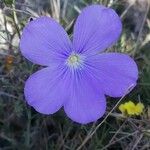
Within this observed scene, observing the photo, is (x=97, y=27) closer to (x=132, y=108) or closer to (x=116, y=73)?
(x=116, y=73)

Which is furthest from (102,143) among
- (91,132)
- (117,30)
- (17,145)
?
(117,30)

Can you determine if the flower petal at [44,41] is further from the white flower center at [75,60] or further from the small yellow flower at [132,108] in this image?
the small yellow flower at [132,108]

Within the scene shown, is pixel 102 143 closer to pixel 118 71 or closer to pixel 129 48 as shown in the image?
pixel 118 71

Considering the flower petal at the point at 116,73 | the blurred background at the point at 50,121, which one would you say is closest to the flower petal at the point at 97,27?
the flower petal at the point at 116,73

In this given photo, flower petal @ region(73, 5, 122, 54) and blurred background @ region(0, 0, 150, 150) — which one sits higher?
flower petal @ region(73, 5, 122, 54)

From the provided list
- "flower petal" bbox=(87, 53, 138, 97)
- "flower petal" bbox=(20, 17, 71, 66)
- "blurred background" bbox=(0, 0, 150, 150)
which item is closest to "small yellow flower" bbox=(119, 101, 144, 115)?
"blurred background" bbox=(0, 0, 150, 150)

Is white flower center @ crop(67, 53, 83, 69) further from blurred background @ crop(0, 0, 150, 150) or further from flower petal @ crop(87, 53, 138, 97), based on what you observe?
blurred background @ crop(0, 0, 150, 150)
